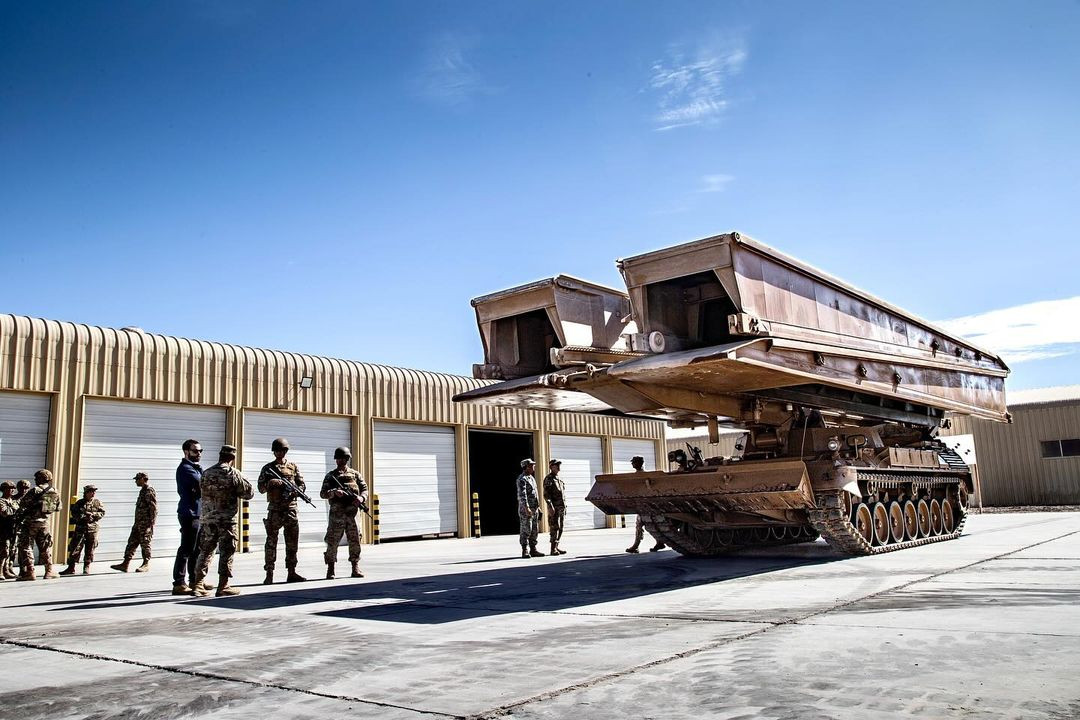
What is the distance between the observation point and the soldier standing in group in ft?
29.8

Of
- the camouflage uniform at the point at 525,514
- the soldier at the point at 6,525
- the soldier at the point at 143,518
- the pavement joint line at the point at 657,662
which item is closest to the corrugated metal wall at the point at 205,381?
the soldier at the point at 6,525

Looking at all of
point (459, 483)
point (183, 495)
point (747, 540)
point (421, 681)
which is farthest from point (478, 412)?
point (421, 681)

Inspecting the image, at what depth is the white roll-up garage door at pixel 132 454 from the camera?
15.4 m

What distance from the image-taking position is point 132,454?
15.9 m

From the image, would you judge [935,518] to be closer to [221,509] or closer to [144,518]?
[221,509]

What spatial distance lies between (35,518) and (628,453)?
19.2 meters

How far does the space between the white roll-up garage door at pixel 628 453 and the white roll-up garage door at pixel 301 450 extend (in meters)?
10.7

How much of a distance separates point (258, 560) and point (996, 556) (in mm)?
11966

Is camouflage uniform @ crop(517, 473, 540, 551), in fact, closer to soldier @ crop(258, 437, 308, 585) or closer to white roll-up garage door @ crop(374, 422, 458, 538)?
soldier @ crop(258, 437, 308, 585)

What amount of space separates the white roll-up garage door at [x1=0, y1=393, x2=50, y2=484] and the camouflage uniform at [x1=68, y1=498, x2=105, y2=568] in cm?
203

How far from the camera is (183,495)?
29.9 feet

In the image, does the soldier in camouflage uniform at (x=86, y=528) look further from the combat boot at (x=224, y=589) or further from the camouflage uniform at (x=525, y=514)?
the camouflage uniform at (x=525, y=514)

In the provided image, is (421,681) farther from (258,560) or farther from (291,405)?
(291,405)

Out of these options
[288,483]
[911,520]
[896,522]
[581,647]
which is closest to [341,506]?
[288,483]
